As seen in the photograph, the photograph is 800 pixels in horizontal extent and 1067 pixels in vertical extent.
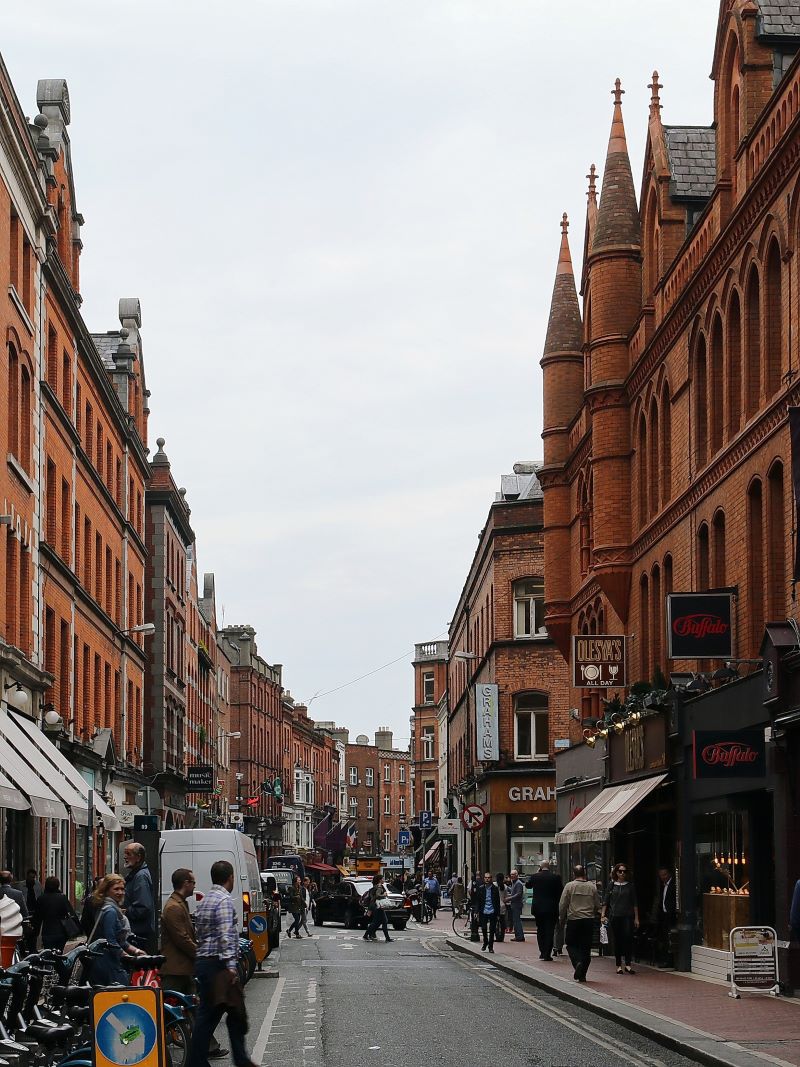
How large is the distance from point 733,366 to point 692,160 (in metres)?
7.77

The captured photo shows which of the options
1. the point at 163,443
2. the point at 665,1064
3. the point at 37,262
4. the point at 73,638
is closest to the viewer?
the point at 665,1064

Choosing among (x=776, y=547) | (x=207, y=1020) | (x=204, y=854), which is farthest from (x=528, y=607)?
(x=207, y=1020)

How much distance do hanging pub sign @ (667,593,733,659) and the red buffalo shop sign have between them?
2.06 m

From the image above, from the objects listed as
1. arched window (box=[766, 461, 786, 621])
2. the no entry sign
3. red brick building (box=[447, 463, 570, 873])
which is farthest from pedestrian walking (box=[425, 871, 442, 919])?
arched window (box=[766, 461, 786, 621])

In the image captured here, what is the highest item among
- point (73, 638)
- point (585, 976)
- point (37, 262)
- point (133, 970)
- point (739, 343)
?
point (37, 262)

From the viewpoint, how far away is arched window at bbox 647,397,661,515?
32688 mm

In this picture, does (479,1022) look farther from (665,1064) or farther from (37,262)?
(37,262)

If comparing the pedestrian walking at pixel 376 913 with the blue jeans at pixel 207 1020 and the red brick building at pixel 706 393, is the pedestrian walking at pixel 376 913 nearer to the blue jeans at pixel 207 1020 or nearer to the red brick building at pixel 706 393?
the red brick building at pixel 706 393

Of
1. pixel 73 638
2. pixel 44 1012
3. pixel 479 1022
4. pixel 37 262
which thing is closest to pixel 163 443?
pixel 73 638

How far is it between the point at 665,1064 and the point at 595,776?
22.9 metres

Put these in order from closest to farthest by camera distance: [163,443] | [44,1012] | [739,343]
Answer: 1. [44,1012]
2. [739,343]
3. [163,443]

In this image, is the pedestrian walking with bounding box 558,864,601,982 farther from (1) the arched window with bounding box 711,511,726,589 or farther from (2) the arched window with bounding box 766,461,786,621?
(1) the arched window with bounding box 711,511,726,589

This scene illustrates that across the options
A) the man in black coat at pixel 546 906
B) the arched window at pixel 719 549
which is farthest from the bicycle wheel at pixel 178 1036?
the man in black coat at pixel 546 906

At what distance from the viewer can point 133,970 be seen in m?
15.1
